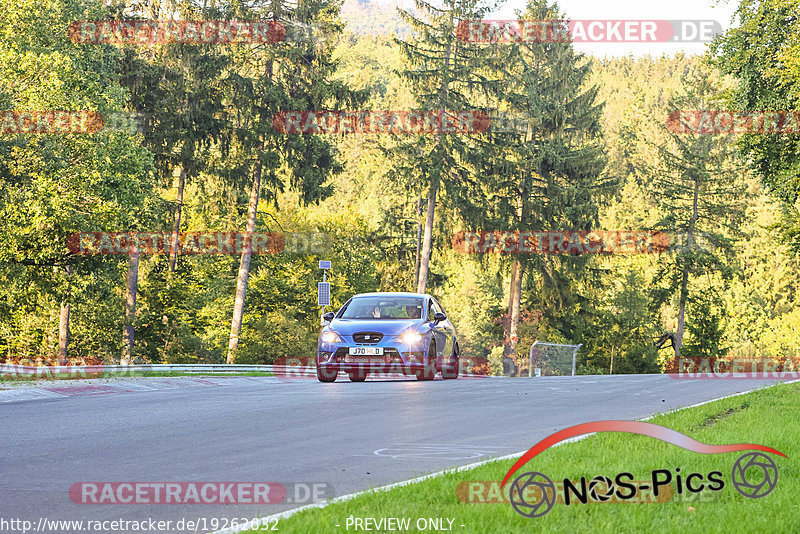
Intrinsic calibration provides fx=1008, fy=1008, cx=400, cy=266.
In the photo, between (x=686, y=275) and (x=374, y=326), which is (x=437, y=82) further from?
(x=374, y=326)

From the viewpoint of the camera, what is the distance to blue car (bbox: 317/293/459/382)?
19969 millimetres

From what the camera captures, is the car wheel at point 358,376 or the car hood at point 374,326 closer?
the car hood at point 374,326

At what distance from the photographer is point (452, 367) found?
2394 cm

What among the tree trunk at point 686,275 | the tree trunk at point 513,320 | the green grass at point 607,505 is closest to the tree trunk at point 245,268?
the tree trunk at point 513,320

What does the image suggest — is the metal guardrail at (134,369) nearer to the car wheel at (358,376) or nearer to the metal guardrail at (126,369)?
the metal guardrail at (126,369)

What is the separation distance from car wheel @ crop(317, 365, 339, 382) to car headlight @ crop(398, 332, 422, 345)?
195cm

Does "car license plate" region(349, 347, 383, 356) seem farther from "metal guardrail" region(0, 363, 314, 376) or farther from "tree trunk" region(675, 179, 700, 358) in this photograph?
"tree trunk" region(675, 179, 700, 358)

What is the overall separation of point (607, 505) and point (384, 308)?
46.3ft

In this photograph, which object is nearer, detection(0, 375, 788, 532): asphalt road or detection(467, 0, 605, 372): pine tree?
detection(0, 375, 788, 532): asphalt road

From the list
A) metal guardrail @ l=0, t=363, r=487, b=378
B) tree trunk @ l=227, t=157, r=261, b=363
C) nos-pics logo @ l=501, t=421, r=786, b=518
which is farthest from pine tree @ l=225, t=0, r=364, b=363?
nos-pics logo @ l=501, t=421, r=786, b=518

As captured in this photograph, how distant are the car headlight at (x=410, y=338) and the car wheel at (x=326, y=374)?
1.95 metres

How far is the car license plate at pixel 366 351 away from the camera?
19.9 metres

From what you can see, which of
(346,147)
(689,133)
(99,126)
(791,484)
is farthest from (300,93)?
(346,147)

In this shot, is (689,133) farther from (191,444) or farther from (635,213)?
(191,444)
